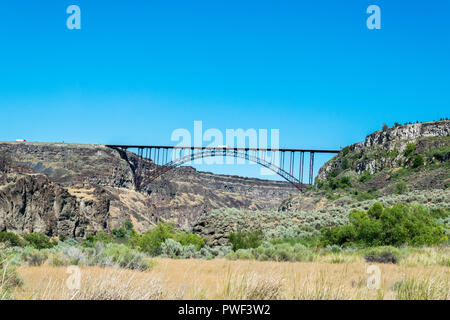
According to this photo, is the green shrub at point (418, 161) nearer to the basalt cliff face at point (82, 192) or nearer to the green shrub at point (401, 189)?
the green shrub at point (401, 189)

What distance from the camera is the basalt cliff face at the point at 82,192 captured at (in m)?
51.5

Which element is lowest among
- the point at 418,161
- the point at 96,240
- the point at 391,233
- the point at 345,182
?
the point at 96,240

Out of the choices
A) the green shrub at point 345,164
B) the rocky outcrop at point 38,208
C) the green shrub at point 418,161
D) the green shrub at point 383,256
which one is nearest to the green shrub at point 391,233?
the green shrub at point 383,256

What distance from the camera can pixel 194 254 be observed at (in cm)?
1492

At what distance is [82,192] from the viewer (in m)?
75.6

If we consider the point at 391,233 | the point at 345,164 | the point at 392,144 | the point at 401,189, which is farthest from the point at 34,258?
the point at 345,164

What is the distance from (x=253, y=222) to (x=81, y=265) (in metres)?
16.6

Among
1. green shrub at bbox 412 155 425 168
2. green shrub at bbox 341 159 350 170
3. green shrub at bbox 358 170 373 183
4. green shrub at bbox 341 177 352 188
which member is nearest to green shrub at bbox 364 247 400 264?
green shrub at bbox 412 155 425 168

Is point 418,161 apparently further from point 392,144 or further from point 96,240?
point 96,240

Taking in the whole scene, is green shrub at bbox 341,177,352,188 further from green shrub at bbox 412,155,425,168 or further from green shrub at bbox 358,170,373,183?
green shrub at bbox 412,155,425,168

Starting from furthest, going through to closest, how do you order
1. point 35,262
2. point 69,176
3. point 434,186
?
1. point 69,176
2. point 434,186
3. point 35,262

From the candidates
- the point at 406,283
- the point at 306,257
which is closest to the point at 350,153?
the point at 306,257
